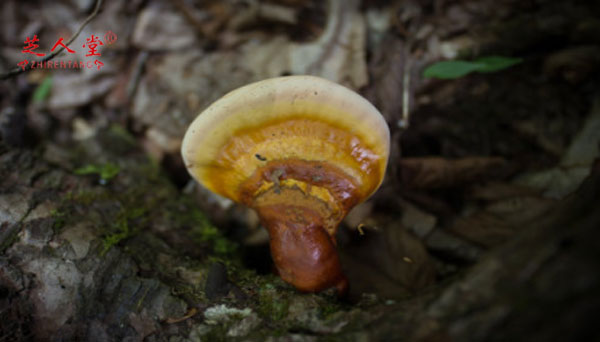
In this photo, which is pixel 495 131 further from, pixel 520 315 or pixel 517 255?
pixel 520 315

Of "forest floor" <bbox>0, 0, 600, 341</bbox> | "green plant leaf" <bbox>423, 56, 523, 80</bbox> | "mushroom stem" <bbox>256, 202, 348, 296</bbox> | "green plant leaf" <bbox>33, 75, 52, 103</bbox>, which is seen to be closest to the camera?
"forest floor" <bbox>0, 0, 600, 341</bbox>

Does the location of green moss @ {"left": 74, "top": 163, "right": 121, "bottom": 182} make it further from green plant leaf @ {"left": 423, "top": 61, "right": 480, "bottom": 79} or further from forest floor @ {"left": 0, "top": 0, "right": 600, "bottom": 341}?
green plant leaf @ {"left": 423, "top": 61, "right": 480, "bottom": 79}

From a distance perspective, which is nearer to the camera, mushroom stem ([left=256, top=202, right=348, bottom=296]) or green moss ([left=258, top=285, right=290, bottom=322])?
green moss ([left=258, top=285, right=290, bottom=322])

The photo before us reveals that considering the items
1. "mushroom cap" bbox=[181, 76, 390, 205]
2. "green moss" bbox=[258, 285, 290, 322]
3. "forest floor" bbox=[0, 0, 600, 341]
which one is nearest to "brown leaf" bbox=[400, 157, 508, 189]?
"forest floor" bbox=[0, 0, 600, 341]

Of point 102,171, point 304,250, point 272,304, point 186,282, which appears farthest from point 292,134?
point 102,171


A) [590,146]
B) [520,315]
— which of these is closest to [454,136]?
[590,146]

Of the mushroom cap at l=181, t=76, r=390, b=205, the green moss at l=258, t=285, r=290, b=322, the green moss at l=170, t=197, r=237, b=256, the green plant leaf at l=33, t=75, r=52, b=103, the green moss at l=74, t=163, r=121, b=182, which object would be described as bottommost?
the green moss at l=170, t=197, r=237, b=256
